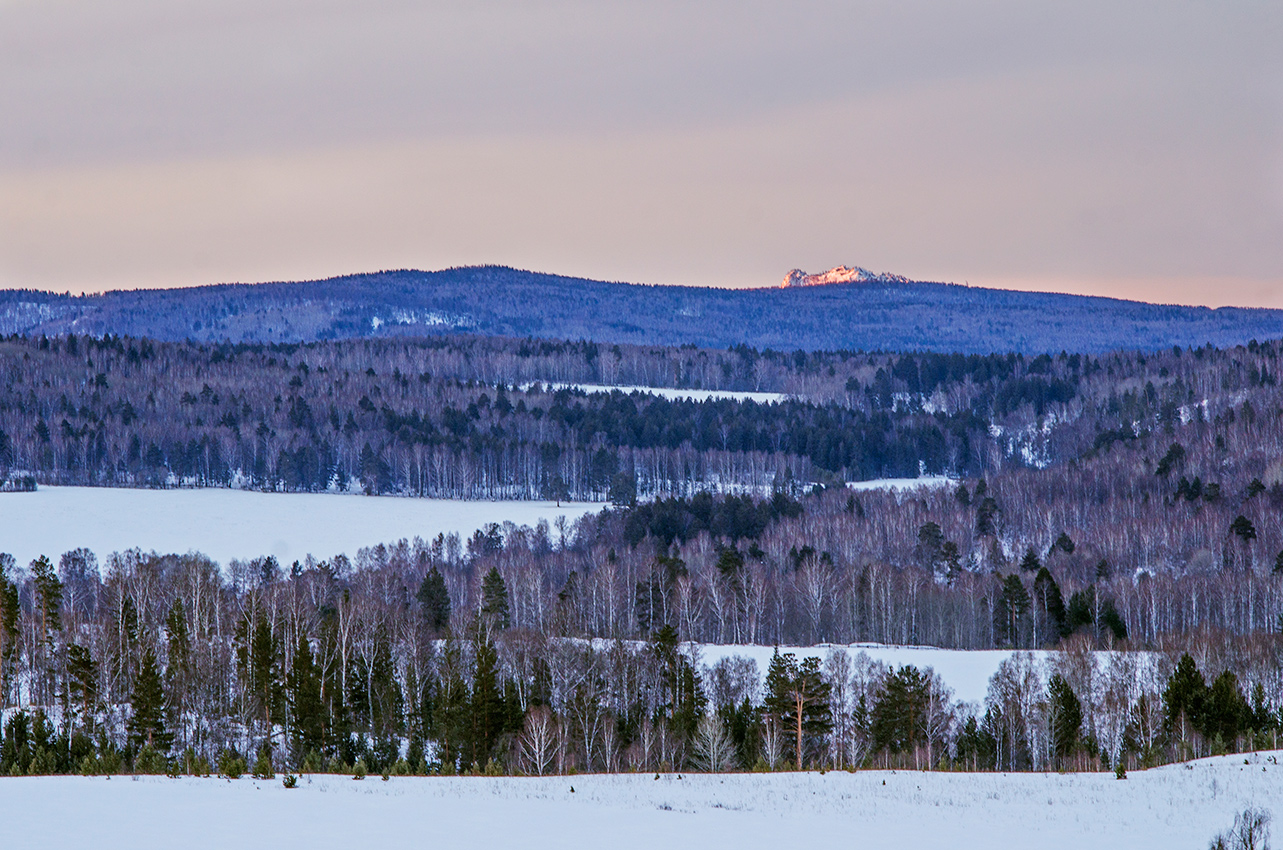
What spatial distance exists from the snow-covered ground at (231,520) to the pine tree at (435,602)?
3844 centimetres

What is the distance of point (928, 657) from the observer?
9106cm

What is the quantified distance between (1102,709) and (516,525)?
303 ft

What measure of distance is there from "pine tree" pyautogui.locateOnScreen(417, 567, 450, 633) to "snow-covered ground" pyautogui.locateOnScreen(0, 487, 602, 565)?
126 feet

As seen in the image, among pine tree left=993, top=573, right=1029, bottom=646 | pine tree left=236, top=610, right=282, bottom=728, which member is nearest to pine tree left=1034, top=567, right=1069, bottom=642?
pine tree left=993, top=573, right=1029, bottom=646

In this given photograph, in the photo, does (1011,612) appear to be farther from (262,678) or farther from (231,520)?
(231,520)

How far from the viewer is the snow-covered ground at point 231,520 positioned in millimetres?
139500

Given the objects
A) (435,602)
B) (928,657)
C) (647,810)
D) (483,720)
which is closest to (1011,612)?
(928,657)

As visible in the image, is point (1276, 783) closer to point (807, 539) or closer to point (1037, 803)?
point (1037, 803)

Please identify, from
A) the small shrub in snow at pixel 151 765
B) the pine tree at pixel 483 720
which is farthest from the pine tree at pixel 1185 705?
the small shrub in snow at pixel 151 765

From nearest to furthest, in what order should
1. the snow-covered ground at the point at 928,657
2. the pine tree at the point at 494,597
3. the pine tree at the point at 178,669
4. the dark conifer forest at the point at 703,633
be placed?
the dark conifer forest at the point at 703,633, the pine tree at the point at 178,669, the snow-covered ground at the point at 928,657, the pine tree at the point at 494,597

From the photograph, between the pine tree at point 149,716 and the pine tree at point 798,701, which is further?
the pine tree at point 798,701

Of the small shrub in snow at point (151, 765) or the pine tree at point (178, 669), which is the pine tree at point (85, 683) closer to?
the pine tree at point (178, 669)

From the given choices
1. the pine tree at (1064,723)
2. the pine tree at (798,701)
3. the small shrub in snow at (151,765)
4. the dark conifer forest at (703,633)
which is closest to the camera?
the small shrub in snow at (151,765)

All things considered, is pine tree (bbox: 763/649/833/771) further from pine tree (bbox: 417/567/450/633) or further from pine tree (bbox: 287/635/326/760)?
pine tree (bbox: 417/567/450/633)
